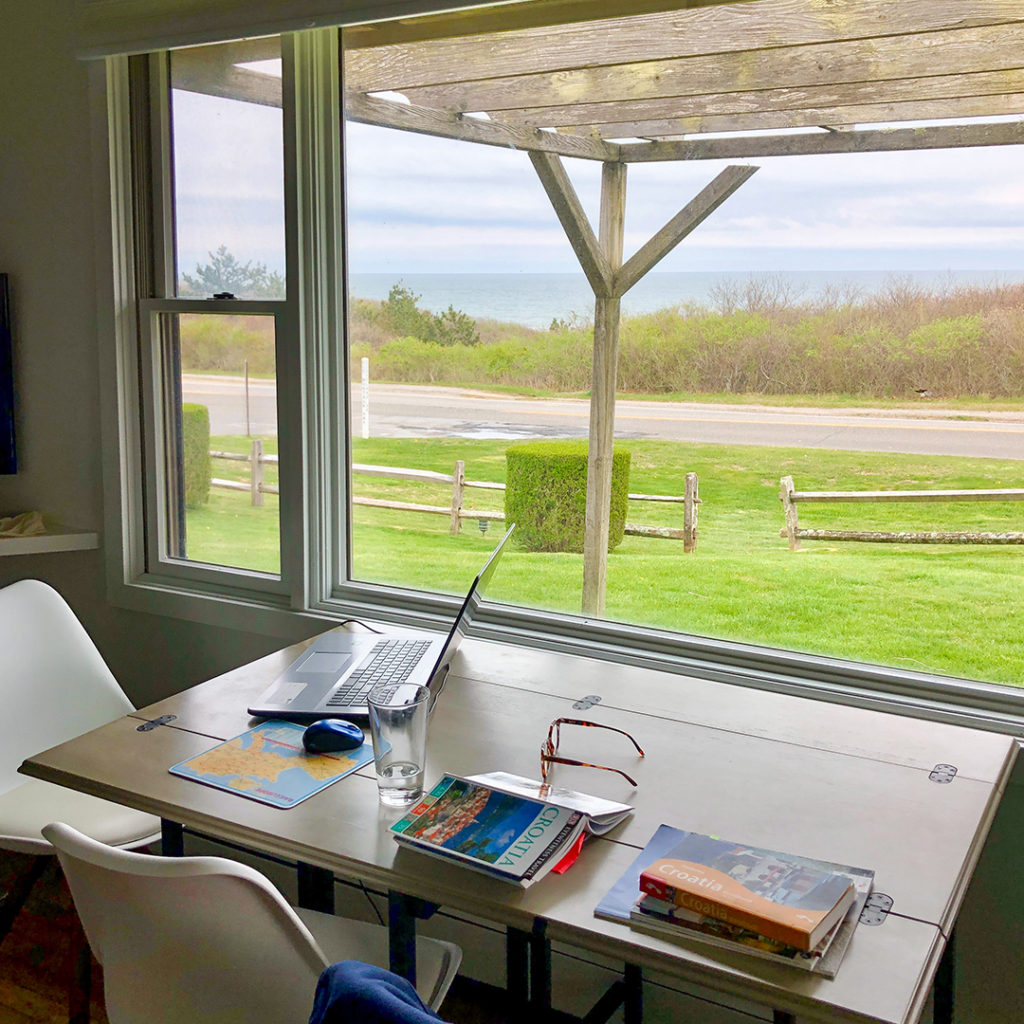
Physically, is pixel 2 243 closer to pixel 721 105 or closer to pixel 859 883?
pixel 721 105

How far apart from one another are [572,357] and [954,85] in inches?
36.7

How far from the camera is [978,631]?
6.84ft

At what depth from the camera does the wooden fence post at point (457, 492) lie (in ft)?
8.32

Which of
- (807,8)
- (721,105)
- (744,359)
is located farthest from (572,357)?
(807,8)

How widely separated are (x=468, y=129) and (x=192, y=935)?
6.03 feet

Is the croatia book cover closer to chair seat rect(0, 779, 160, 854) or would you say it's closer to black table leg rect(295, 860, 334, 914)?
black table leg rect(295, 860, 334, 914)

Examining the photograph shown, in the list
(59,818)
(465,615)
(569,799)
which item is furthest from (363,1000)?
(59,818)

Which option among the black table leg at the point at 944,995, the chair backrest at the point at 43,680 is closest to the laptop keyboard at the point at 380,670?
the chair backrest at the point at 43,680

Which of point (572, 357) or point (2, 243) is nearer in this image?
point (572, 357)

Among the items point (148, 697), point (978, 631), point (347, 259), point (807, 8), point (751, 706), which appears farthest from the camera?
point (148, 697)

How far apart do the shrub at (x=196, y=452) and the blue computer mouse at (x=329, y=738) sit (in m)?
1.35

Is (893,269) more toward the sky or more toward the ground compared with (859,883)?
more toward the sky

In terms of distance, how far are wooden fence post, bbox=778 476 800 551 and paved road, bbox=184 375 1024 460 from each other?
92 mm

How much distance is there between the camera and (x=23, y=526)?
2750 mm
